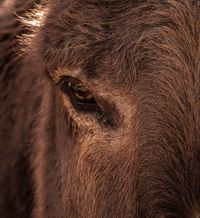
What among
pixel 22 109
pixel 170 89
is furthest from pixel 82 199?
pixel 22 109

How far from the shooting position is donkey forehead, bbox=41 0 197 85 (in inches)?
120

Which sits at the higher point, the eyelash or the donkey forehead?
the donkey forehead

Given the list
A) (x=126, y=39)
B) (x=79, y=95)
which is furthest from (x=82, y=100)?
(x=126, y=39)

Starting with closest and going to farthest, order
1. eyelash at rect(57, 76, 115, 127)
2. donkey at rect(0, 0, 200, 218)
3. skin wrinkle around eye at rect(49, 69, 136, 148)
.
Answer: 1. donkey at rect(0, 0, 200, 218)
2. skin wrinkle around eye at rect(49, 69, 136, 148)
3. eyelash at rect(57, 76, 115, 127)

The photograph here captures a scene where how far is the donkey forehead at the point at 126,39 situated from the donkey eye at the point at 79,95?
0.35ft

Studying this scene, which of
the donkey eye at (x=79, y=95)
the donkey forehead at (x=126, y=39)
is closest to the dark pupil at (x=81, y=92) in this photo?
the donkey eye at (x=79, y=95)

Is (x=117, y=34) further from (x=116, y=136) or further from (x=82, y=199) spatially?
(x=82, y=199)

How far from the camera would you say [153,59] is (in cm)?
309

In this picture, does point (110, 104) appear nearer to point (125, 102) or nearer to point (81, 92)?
point (125, 102)

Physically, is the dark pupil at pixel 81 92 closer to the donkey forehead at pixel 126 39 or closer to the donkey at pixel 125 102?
the donkey at pixel 125 102

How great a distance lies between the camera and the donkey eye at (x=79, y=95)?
331 centimetres

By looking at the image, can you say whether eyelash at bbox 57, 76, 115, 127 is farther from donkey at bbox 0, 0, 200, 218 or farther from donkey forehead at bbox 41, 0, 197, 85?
donkey forehead at bbox 41, 0, 197, 85

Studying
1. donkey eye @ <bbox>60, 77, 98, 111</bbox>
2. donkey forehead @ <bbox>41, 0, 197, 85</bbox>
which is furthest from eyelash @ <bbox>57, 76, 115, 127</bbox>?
donkey forehead @ <bbox>41, 0, 197, 85</bbox>

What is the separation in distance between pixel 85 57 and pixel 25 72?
1717 mm
